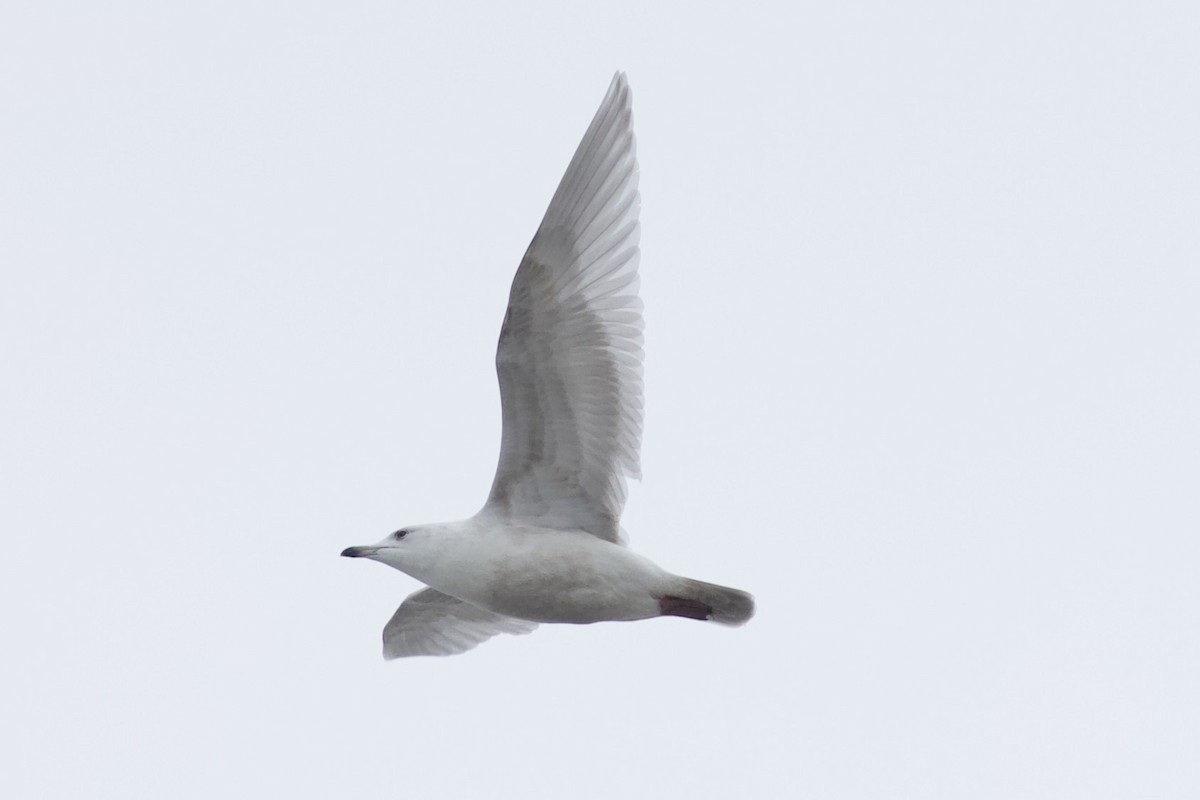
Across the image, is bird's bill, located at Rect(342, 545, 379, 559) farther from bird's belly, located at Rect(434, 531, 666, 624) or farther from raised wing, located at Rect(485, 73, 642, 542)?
raised wing, located at Rect(485, 73, 642, 542)

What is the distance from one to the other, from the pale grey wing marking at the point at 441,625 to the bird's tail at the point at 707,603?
90.6 inches

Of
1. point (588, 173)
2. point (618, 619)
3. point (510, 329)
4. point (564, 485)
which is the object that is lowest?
point (618, 619)

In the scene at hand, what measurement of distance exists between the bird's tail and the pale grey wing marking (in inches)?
90.6

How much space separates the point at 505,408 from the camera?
1135 cm

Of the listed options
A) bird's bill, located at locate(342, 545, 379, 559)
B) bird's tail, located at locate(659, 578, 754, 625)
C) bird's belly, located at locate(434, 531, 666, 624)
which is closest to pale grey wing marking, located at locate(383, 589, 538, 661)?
bird's bill, located at locate(342, 545, 379, 559)

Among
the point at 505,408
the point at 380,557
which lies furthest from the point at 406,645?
the point at 505,408

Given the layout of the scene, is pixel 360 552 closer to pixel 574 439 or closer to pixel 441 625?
pixel 574 439

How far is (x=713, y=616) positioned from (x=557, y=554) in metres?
1.10

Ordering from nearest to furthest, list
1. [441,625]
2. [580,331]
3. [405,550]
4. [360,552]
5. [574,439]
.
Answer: [580,331]
[574,439]
[405,550]
[360,552]
[441,625]

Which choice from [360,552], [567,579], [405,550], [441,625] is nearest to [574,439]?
[567,579]

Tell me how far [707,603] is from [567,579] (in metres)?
0.92

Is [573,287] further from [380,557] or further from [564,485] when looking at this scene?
[380,557]

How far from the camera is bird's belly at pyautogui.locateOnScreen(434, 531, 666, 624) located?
11242mm

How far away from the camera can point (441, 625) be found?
44.8 ft
